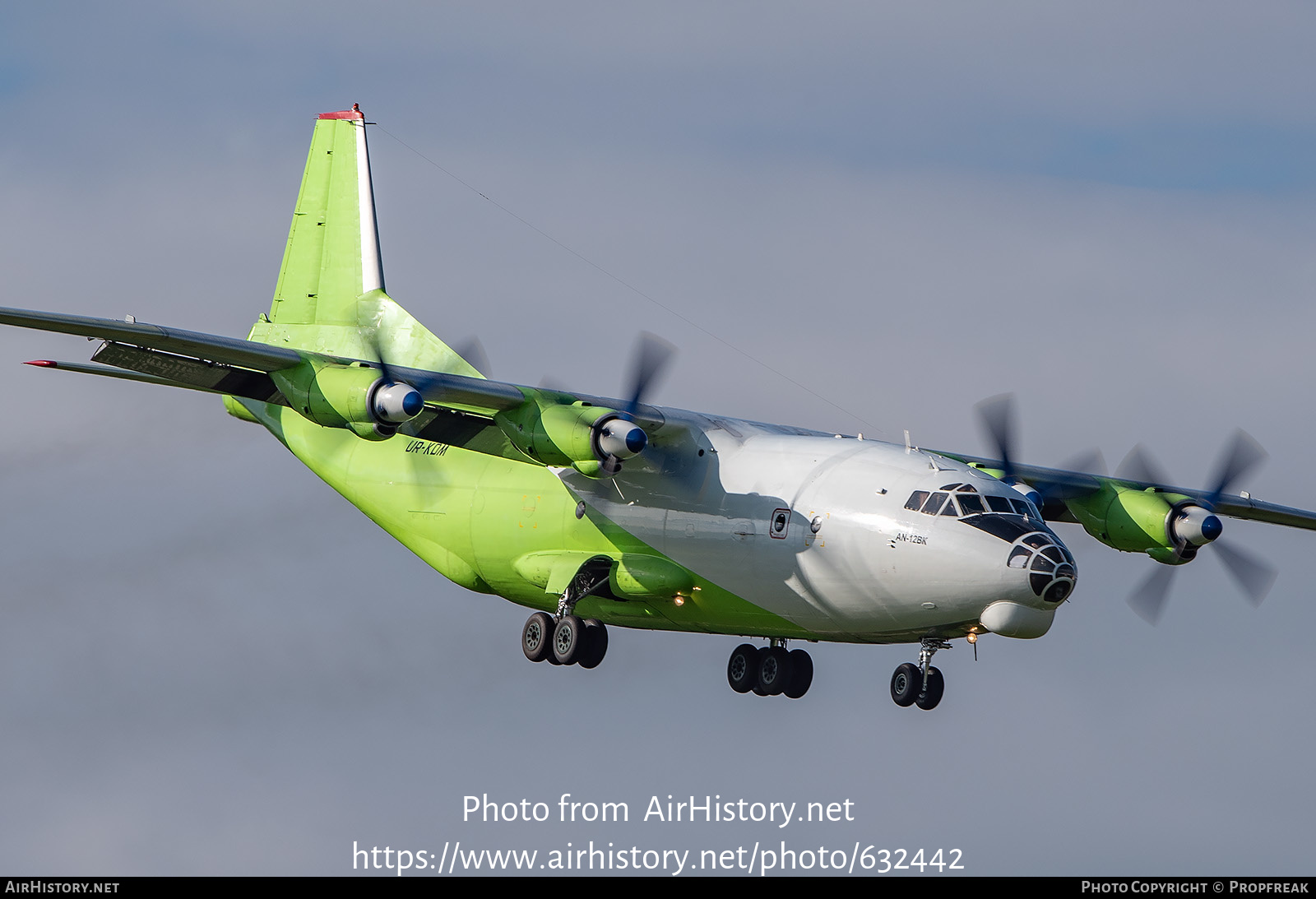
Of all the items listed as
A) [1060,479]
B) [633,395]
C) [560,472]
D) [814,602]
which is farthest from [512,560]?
[1060,479]

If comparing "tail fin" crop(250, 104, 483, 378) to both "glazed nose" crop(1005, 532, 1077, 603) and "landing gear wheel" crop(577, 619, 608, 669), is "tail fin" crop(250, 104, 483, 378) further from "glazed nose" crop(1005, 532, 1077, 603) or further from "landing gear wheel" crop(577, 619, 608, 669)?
"glazed nose" crop(1005, 532, 1077, 603)

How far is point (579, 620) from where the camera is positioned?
29266 mm

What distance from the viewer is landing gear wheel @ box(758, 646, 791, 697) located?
100.0 feet

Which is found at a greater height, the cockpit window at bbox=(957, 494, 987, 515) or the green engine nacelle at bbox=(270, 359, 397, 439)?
the green engine nacelle at bbox=(270, 359, 397, 439)

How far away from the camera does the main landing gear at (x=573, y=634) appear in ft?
95.6

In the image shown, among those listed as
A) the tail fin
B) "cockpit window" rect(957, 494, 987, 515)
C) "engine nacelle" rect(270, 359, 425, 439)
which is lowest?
"cockpit window" rect(957, 494, 987, 515)

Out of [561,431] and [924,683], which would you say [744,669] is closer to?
[924,683]

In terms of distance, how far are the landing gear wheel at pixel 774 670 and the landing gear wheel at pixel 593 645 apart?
10.2 feet

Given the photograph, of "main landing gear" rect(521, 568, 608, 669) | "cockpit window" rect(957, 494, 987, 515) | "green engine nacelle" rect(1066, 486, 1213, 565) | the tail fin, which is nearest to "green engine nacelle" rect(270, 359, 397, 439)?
A: "main landing gear" rect(521, 568, 608, 669)

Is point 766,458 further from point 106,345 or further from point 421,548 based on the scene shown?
point 106,345

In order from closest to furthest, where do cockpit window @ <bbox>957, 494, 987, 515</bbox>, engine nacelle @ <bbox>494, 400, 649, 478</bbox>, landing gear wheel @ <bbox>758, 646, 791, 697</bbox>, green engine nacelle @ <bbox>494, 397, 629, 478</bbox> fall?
cockpit window @ <bbox>957, 494, 987, 515</bbox> < engine nacelle @ <bbox>494, 400, 649, 478</bbox> < green engine nacelle @ <bbox>494, 397, 629, 478</bbox> < landing gear wheel @ <bbox>758, 646, 791, 697</bbox>

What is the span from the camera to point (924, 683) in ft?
89.5

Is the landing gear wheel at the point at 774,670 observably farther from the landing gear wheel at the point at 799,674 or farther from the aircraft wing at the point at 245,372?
the aircraft wing at the point at 245,372

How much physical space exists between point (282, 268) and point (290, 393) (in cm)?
1040
